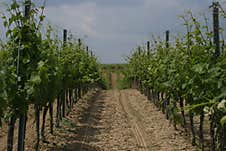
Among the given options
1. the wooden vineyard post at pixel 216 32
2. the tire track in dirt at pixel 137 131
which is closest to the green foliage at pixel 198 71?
the wooden vineyard post at pixel 216 32

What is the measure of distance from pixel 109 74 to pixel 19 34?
5234 cm

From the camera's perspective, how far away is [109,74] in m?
58.5

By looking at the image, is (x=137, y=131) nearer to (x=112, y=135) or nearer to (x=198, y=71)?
(x=112, y=135)

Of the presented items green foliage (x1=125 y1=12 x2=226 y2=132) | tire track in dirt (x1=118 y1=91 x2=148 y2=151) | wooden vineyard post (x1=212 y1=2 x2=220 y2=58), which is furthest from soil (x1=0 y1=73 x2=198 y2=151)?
wooden vineyard post (x1=212 y1=2 x2=220 y2=58)

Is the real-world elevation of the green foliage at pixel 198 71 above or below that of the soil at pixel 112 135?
above

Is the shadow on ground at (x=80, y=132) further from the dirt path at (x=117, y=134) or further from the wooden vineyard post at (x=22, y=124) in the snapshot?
the wooden vineyard post at (x=22, y=124)

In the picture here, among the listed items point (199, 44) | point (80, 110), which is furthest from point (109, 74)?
point (199, 44)

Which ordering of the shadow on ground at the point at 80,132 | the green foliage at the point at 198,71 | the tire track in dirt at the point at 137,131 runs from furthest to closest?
the tire track in dirt at the point at 137,131, the shadow on ground at the point at 80,132, the green foliage at the point at 198,71

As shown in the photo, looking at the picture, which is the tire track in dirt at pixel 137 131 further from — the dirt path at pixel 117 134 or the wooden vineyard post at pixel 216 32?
the wooden vineyard post at pixel 216 32

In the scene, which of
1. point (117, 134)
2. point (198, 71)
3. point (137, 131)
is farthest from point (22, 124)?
point (137, 131)

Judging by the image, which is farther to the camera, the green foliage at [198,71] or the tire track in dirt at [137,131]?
the tire track in dirt at [137,131]

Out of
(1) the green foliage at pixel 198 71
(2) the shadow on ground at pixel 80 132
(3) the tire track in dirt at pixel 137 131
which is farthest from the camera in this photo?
(3) the tire track in dirt at pixel 137 131

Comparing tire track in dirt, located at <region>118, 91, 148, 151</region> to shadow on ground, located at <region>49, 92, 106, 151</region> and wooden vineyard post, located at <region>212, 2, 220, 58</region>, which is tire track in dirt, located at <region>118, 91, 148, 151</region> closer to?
shadow on ground, located at <region>49, 92, 106, 151</region>

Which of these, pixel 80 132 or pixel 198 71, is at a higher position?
pixel 198 71
